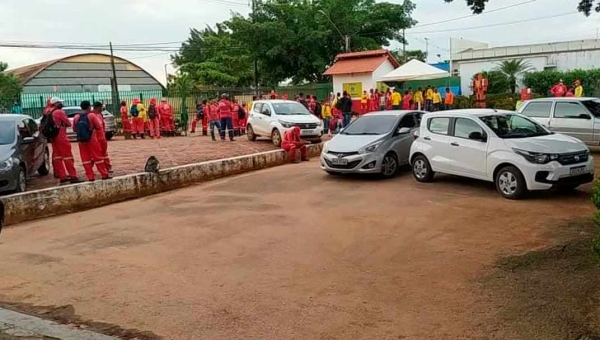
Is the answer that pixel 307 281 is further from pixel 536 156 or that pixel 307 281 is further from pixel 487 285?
pixel 536 156

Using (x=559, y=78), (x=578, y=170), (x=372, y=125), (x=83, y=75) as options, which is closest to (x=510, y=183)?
(x=578, y=170)

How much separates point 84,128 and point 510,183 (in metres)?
8.33

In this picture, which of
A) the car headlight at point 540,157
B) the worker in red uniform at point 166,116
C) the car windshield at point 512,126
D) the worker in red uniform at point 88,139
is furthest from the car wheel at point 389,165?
the worker in red uniform at point 166,116

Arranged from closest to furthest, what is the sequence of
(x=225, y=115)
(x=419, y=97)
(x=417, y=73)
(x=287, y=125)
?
(x=287, y=125) → (x=225, y=115) → (x=417, y=73) → (x=419, y=97)

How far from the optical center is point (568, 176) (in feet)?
32.4

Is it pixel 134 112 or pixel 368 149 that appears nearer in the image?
pixel 368 149

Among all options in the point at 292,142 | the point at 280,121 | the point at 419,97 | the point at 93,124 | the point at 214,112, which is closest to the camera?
the point at 93,124

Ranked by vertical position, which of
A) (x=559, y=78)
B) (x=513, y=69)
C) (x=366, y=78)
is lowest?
(x=559, y=78)

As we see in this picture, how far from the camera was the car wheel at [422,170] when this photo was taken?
1217 cm

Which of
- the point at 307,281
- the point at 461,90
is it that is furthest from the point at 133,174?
the point at 461,90

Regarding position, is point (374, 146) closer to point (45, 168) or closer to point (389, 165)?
point (389, 165)

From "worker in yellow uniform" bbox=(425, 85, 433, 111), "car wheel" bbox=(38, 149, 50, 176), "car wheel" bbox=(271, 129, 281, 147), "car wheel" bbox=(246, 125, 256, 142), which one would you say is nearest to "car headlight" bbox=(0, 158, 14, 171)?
"car wheel" bbox=(38, 149, 50, 176)

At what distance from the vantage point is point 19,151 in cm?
1110

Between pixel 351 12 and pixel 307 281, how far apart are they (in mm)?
35191
